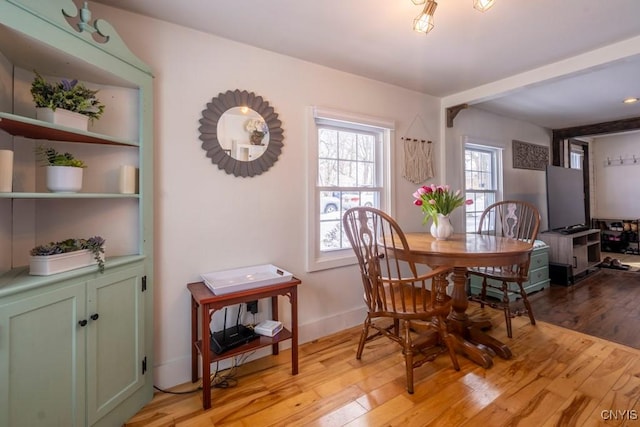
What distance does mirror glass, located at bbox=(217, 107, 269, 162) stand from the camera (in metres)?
2.01

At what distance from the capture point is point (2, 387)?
1.04m

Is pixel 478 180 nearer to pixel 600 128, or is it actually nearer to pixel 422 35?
pixel 422 35

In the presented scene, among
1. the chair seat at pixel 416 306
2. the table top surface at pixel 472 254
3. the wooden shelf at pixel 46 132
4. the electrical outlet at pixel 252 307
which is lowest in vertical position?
the electrical outlet at pixel 252 307

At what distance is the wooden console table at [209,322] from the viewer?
1.58m

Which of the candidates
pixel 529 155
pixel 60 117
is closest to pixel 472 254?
pixel 60 117

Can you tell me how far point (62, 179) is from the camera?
133 cm

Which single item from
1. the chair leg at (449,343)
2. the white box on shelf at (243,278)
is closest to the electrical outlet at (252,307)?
the white box on shelf at (243,278)

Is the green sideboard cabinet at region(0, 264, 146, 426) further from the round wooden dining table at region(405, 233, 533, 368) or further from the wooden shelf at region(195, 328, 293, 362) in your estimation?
the round wooden dining table at region(405, 233, 533, 368)

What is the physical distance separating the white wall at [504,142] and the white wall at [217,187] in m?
1.48

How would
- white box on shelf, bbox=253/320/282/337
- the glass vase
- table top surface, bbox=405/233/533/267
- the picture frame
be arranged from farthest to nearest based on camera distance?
the picture frame, the glass vase, white box on shelf, bbox=253/320/282/337, table top surface, bbox=405/233/533/267

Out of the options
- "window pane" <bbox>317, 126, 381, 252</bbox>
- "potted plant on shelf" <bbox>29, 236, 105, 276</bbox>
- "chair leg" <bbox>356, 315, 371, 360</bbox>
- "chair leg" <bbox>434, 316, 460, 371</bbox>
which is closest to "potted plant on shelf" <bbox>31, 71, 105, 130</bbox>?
"potted plant on shelf" <bbox>29, 236, 105, 276</bbox>

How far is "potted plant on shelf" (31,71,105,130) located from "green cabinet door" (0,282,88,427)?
0.75m

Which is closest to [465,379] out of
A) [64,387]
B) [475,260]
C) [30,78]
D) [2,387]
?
[475,260]

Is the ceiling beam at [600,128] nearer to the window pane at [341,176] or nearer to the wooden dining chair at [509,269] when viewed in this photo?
the wooden dining chair at [509,269]
